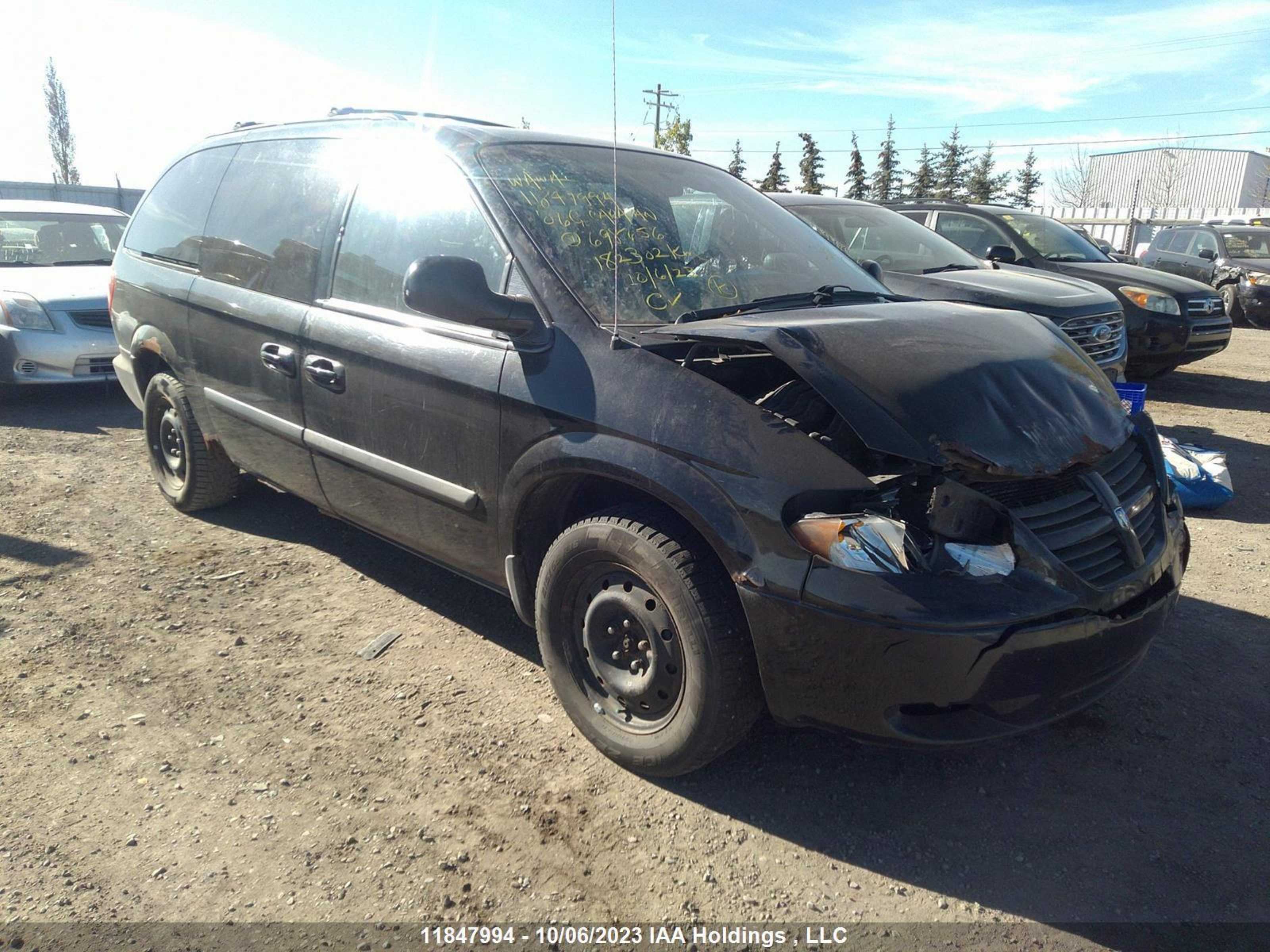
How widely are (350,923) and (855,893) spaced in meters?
1.24

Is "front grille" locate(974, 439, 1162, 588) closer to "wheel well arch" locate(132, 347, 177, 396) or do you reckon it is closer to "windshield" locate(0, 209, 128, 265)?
"wheel well arch" locate(132, 347, 177, 396)

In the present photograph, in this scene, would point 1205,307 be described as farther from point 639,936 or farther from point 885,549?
point 639,936

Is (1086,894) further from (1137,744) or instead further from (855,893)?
(1137,744)

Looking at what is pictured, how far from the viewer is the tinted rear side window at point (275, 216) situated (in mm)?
3557

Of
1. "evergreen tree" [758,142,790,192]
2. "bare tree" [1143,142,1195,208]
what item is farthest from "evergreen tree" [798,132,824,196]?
"bare tree" [1143,142,1195,208]

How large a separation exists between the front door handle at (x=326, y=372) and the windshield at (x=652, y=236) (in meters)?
0.92

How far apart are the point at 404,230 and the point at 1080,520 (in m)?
2.42

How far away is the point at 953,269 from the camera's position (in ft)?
23.2

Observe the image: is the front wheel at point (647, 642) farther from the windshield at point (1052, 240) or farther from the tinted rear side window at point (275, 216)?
the windshield at point (1052, 240)

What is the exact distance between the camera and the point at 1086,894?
2.24m

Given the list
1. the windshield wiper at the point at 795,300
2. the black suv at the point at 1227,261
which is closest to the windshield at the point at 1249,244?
the black suv at the point at 1227,261

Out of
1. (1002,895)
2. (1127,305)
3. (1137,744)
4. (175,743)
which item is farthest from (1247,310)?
(175,743)

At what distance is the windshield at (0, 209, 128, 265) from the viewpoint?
833 cm

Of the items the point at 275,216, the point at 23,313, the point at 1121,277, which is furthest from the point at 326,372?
the point at 1121,277
